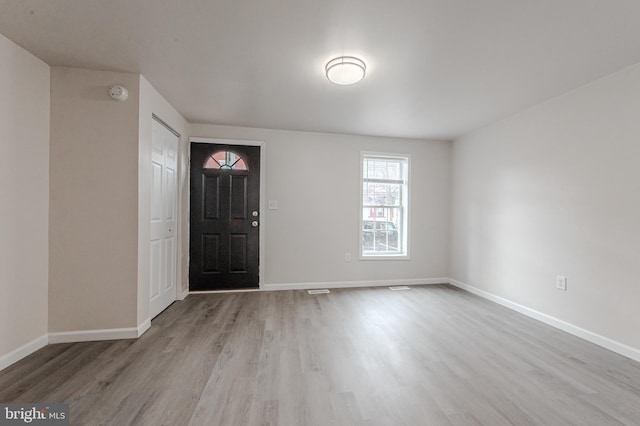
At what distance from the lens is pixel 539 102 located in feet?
9.67

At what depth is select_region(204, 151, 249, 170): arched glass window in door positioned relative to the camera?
149 inches

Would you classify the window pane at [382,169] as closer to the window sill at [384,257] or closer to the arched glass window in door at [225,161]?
the window sill at [384,257]

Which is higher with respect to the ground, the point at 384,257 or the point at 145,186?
the point at 145,186

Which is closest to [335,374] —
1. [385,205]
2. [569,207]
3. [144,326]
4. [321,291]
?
[144,326]

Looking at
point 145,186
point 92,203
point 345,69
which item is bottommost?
point 92,203

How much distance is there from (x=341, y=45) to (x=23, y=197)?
268cm

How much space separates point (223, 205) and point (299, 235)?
1.17 m

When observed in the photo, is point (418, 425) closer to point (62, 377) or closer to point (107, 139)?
point (62, 377)

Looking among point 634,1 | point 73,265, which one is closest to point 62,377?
point 73,265

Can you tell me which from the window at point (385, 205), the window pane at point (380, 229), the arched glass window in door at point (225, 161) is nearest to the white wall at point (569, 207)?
the window at point (385, 205)

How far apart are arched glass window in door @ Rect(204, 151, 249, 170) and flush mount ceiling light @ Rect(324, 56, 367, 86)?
2.06m

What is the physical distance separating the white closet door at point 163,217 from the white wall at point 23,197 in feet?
2.62

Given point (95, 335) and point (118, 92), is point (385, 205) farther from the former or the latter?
point (95, 335)

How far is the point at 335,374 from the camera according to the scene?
1.87m
